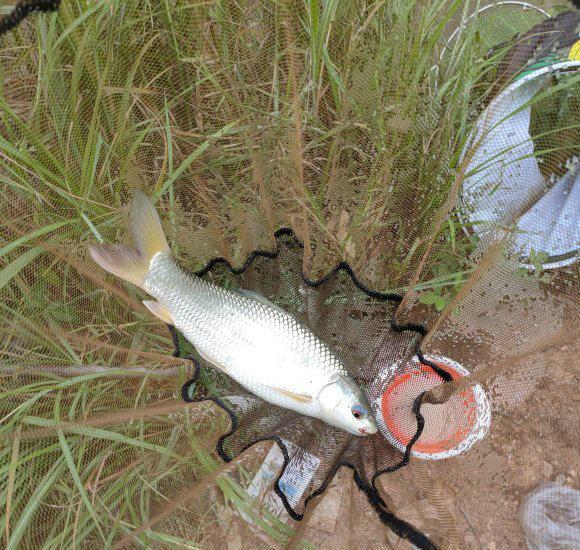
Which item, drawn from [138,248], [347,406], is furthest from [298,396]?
[138,248]

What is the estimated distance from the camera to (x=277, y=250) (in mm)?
1464

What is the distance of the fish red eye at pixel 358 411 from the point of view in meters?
1.28

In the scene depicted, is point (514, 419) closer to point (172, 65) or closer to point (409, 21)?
point (409, 21)

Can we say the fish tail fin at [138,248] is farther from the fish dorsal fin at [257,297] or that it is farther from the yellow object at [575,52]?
the yellow object at [575,52]

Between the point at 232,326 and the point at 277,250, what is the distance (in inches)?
10.3

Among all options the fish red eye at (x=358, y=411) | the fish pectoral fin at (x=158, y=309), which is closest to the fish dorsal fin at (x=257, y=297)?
the fish pectoral fin at (x=158, y=309)

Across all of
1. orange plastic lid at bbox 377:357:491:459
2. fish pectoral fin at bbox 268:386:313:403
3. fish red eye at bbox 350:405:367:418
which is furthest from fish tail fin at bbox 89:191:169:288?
orange plastic lid at bbox 377:357:491:459

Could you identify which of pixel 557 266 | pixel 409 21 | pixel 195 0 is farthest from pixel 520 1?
pixel 195 0

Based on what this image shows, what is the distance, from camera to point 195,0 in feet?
4.90

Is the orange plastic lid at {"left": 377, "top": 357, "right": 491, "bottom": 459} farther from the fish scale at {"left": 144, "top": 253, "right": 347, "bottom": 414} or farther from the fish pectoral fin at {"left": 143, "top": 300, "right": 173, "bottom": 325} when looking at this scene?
the fish pectoral fin at {"left": 143, "top": 300, "right": 173, "bottom": 325}

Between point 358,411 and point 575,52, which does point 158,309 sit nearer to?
point 358,411

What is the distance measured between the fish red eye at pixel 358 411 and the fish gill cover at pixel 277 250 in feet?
0.47

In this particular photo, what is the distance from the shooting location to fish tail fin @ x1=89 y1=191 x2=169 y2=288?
1328 millimetres

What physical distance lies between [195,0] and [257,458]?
4.46 ft
